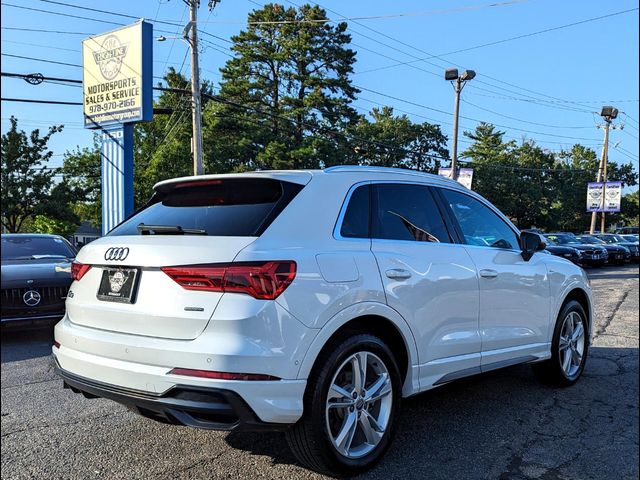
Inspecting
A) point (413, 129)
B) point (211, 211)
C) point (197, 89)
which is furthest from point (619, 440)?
point (413, 129)

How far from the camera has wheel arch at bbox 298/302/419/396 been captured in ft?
9.81

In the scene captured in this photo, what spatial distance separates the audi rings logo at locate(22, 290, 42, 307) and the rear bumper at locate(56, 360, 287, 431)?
4493mm

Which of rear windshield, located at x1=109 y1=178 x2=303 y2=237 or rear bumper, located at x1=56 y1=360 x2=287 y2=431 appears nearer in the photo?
rear bumper, located at x1=56 y1=360 x2=287 y2=431

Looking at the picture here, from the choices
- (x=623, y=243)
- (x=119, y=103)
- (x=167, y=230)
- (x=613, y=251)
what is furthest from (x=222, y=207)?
(x=623, y=243)

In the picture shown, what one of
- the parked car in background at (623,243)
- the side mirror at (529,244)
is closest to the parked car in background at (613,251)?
the parked car in background at (623,243)

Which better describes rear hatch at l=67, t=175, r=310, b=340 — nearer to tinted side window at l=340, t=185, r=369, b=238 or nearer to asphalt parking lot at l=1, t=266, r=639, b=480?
tinted side window at l=340, t=185, r=369, b=238

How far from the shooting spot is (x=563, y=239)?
2583cm

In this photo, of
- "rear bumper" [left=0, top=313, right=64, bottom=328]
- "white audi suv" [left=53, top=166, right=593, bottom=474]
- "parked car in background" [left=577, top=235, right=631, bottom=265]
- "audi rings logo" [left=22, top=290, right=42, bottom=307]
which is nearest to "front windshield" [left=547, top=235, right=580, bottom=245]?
"parked car in background" [left=577, top=235, right=631, bottom=265]

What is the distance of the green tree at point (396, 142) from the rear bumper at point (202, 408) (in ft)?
128

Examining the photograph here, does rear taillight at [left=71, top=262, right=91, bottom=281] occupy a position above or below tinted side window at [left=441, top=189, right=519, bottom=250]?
below

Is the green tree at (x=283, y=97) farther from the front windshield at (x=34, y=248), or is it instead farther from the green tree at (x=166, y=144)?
the front windshield at (x=34, y=248)

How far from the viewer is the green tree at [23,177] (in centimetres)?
3481

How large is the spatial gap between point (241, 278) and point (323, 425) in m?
0.92

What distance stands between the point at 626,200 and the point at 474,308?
77.7 metres
